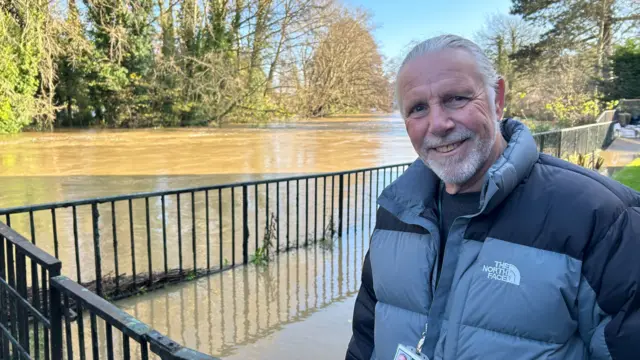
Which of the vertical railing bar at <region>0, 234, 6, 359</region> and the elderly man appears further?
the vertical railing bar at <region>0, 234, 6, 359</region>

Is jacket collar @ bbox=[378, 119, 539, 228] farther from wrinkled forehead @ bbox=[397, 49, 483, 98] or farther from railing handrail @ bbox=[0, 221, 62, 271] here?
railing handrail @ bbox=[0, 221, 62, 271]

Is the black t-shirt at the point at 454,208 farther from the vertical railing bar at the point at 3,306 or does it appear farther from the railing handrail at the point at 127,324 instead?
the vertical railing bar at the point at 3,306

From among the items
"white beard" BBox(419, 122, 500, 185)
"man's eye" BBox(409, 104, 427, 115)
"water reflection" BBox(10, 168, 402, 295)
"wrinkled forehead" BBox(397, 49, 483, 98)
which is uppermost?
"wrinkled forehead" BBox(397, 49, 483, 98)

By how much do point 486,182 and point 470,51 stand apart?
1.47 ft

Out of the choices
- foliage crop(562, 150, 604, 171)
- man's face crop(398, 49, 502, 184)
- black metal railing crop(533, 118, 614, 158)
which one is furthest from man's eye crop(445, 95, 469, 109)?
foliage crop(562, 150, 604, 171)

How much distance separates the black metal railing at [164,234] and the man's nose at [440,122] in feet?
11.8

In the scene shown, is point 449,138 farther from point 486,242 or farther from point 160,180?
point 160,180

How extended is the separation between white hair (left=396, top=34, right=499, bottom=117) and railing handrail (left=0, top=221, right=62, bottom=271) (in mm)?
1544

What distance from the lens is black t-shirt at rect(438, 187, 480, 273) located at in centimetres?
151

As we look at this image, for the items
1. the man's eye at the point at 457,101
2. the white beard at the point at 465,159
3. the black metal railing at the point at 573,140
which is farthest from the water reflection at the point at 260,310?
the black metal railing at the point at 573,140

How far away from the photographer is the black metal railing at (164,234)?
4629 millimetres

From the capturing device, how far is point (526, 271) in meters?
1.25

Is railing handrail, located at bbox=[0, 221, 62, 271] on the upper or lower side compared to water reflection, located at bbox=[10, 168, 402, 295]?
upper

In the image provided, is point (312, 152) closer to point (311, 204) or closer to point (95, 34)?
point (311, 204)
